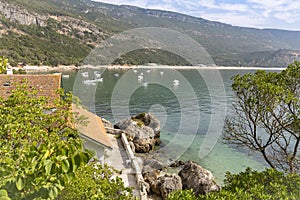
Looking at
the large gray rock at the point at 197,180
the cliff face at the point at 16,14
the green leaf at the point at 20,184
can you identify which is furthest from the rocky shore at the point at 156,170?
the cliff face at the point at 16,14

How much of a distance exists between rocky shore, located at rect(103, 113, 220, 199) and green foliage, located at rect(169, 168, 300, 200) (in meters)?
8.24

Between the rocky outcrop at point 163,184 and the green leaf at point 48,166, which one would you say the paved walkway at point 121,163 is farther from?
the green leaf at point 48,166

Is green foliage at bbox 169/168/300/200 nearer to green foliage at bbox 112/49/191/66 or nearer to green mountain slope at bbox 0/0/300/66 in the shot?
green mountain slope at bbox 0/0/300/66

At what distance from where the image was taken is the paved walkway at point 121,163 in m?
15.1

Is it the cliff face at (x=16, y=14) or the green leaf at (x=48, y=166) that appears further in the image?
the cliff face at (x=16, y=14)

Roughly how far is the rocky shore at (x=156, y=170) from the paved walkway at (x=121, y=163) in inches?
27.4

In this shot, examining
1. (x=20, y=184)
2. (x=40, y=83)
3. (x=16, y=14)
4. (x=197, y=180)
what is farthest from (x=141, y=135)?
(x=16, y=14)

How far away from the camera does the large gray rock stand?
16906mm

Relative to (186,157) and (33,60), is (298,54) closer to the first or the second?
(33,60)

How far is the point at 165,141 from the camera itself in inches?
1166

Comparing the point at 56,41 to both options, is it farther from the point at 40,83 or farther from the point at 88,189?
the point at 88,189

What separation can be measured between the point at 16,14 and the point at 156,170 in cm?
14138

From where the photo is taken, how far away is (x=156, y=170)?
66.1 feet

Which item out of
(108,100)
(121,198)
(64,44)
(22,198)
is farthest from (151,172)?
(64,44)
